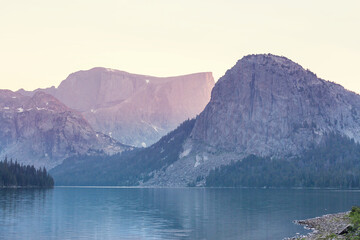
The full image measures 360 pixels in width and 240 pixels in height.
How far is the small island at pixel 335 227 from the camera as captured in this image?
309ft

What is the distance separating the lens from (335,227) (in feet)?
366

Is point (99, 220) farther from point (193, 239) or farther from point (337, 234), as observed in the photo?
point (337, 234)

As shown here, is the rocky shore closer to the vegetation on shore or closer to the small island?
the small island

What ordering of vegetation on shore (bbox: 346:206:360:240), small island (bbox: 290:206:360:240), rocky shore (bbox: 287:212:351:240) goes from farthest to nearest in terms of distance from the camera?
rocky shore (bbox: 287:212:351:240) < small island (bbox: 290:206:360:240) < vegetation on shore (bbox: 346:206:360:240)

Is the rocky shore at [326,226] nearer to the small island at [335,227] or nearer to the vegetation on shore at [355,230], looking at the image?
the small island at [335,227]

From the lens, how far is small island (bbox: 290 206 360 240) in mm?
94188

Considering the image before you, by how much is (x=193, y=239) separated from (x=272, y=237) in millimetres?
14785

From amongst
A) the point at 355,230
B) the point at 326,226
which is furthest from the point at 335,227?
the point at 355,230

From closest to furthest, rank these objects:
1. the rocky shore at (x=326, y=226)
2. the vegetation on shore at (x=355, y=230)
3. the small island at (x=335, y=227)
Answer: the vegetation on shore at (x=355, y=230), the small island at (x=335, y=227), the rocky shore at (x=326, y=226)

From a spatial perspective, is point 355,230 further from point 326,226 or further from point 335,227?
point 326,226

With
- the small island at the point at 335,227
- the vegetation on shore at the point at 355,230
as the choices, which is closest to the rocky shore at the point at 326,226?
the small island at the point at 335,227

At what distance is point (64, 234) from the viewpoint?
114 m

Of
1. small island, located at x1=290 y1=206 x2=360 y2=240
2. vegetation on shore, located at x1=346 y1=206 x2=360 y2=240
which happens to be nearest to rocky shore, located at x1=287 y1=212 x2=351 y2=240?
small island, located at x1=290 y1=206 x2=360 y2=240

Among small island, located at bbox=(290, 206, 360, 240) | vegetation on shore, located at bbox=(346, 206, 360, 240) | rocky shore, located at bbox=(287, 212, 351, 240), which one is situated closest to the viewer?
vegetation on shore, located at bbox=(346, 206, 360, 240)
